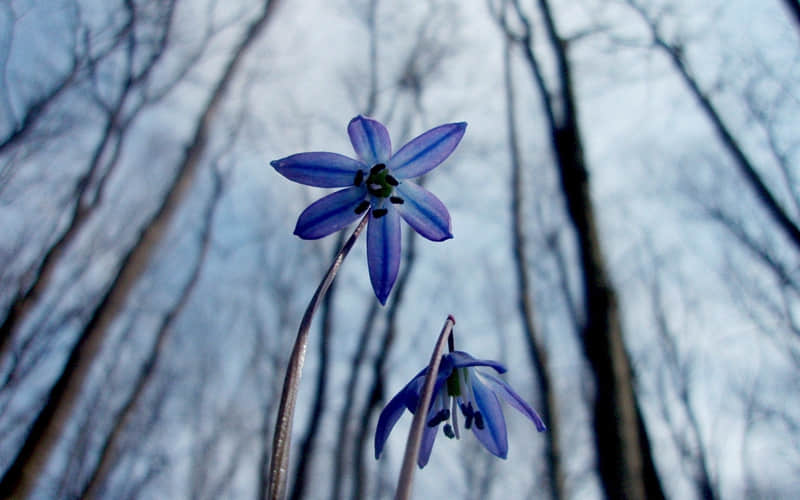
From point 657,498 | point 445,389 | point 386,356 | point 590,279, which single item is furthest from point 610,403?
point 386,356

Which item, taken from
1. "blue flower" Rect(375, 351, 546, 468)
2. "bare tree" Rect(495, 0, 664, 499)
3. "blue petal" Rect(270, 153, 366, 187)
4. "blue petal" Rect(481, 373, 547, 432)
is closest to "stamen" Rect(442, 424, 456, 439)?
"blue flower" Rect(375, 351, 546, 468)

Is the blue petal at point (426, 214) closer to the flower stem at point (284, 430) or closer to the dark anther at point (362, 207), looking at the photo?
the dark anther at point (362, 207)

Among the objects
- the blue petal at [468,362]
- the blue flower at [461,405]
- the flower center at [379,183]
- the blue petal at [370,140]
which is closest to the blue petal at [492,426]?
the blue flower at [461,405]

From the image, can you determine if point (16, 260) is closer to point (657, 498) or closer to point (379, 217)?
point (379, 217)

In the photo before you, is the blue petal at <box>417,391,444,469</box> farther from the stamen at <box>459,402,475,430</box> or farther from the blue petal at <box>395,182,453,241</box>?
the blue petal at <box>395,182,453,241</box>

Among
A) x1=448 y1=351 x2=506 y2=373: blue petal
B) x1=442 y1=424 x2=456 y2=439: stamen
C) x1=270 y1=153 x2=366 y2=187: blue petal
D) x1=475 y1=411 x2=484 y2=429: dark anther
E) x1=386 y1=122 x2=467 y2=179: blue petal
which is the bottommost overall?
x1=442 y1=424 x2=456 y2=439: stamen
